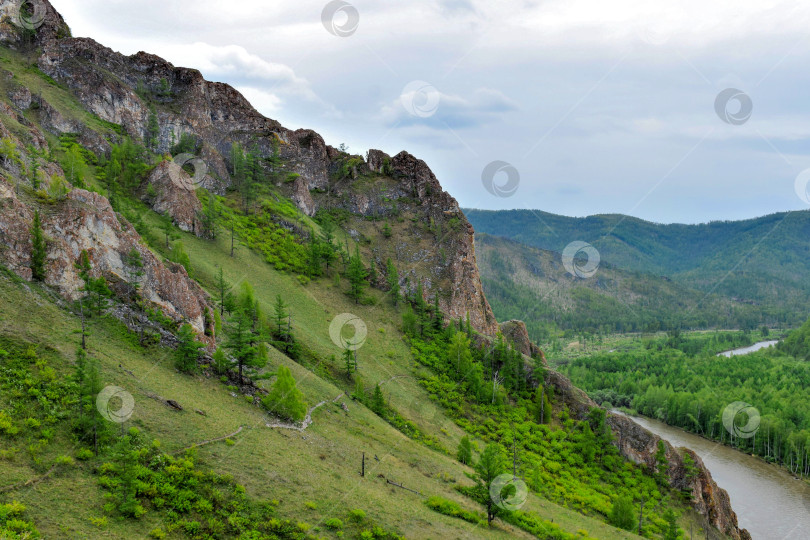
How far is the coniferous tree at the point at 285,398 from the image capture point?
49375 millimetres

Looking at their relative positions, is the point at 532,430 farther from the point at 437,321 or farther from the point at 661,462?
the point at 437,321

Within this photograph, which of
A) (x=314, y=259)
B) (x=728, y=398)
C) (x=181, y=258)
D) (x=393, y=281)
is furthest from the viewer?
(x=728, y=398)

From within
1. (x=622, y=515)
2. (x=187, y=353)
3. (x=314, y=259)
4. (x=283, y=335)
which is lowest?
(x=622, y=515)

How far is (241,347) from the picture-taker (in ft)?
170

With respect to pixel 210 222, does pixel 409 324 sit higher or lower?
lower

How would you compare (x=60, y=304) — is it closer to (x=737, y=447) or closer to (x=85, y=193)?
(x=85, y=193)

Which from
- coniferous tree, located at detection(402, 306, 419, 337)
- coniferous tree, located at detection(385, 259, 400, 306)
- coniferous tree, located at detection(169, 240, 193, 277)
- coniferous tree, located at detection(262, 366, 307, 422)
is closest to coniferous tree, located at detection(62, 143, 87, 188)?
coniferous tree, located at detection(169, 240, 193, 277)

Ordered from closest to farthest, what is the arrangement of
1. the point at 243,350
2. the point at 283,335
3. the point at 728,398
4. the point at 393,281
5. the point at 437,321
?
the point at 243,350
the point at 283,335
the point at 437,321
the point at 393,281
the point at 728,398

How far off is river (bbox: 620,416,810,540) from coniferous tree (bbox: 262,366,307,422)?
83.2 meters

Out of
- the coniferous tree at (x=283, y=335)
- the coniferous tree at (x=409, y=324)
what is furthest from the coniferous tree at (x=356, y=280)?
the coniferous tree at (x=283, y=335)

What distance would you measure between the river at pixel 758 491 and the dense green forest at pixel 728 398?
193 inches

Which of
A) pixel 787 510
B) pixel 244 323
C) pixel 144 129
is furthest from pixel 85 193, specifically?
pixel 787 510

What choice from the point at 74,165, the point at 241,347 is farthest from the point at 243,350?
the point at 74,165

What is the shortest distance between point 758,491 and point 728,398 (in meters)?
55.8
